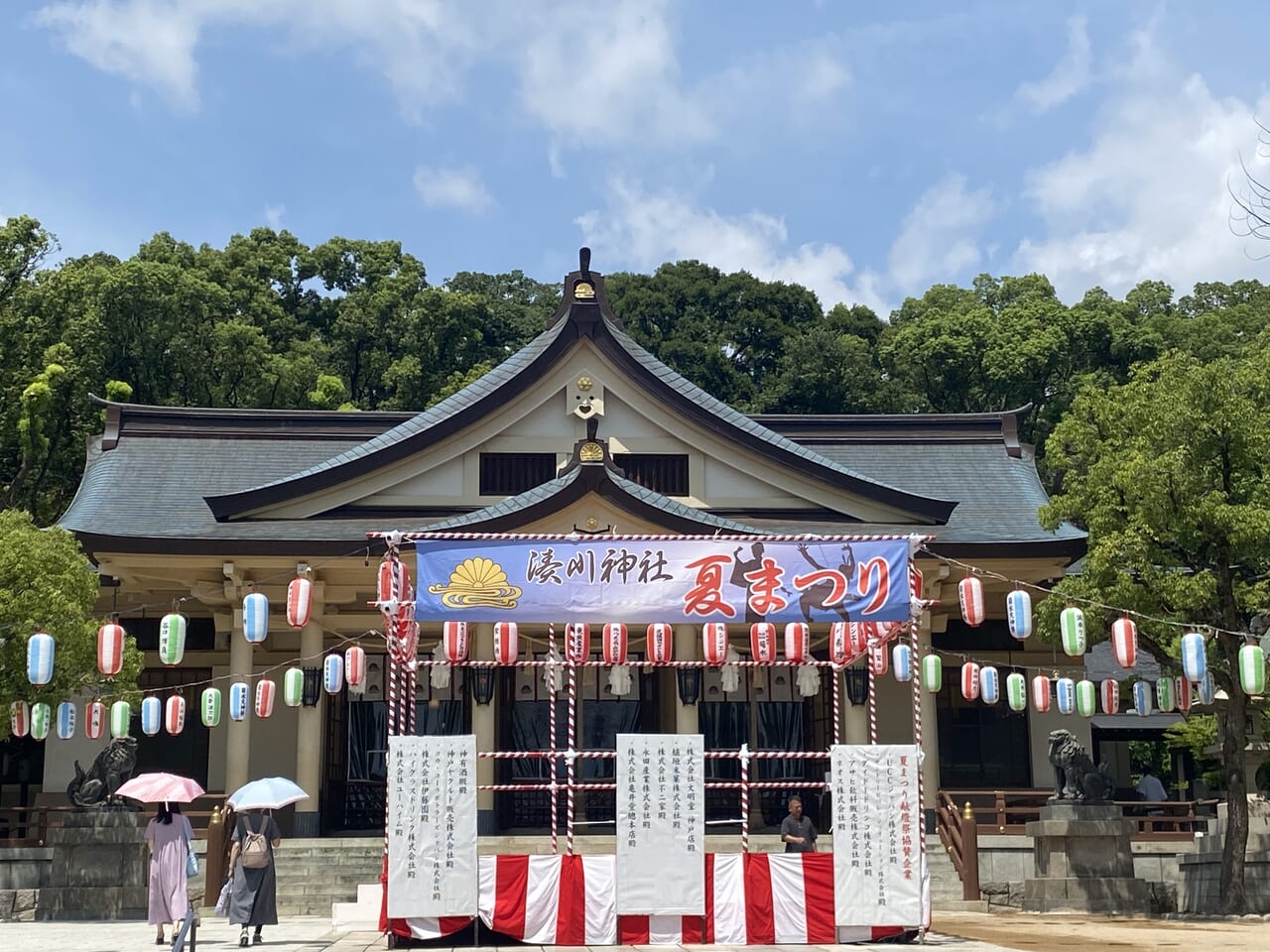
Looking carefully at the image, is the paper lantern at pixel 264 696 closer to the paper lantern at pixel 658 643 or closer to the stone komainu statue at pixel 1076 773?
the paper lantern at pixel 658 643

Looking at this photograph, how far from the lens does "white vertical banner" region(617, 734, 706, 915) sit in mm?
14031

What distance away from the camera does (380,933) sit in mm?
16062

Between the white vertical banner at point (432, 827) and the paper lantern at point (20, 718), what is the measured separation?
890 cm

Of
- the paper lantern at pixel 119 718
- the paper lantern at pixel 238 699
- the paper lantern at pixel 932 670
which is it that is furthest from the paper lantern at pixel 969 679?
the paper lantern at pixel 119 718

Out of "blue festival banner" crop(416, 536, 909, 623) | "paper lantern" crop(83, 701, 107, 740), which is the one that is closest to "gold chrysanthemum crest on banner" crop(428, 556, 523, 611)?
"blue festival banner" crop(416, 536, 909, 623)

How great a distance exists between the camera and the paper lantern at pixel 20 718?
19994 mm

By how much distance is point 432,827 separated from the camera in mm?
13844

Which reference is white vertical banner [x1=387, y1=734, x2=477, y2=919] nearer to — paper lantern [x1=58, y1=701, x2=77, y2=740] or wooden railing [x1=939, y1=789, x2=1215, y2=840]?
paper lantern [x1=58, y1=701, x2=77, y2=740]

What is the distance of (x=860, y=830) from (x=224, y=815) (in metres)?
10.1

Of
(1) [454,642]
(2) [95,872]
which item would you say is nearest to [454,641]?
(1) [454,642]

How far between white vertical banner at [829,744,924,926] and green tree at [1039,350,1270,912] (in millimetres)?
5578

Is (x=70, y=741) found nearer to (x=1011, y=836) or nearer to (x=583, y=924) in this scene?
(x=583, y=924)

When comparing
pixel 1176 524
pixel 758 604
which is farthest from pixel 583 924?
pixel 1176 524

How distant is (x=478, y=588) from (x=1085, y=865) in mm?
9602
